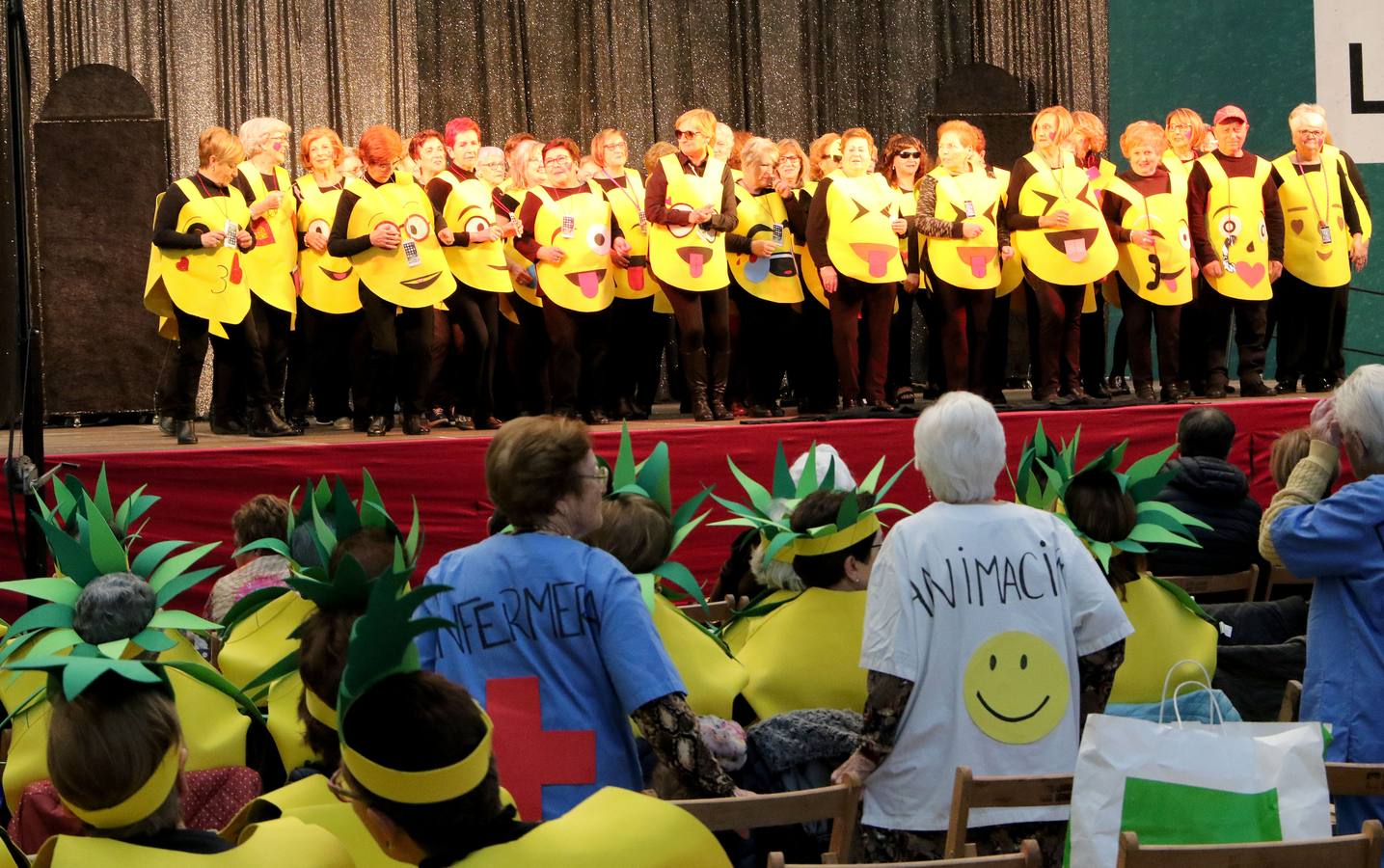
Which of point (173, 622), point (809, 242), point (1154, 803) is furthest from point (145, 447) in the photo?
point (1154, 803)

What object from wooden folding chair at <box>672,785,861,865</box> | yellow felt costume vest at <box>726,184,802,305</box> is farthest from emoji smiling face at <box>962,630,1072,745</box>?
yellow felt costume vest at <box>726,184,802,305</box>

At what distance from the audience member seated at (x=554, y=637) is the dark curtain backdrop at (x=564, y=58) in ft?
28.9

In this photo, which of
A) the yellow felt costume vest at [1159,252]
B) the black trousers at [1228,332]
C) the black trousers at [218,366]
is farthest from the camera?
the black trousers at [1228,332]

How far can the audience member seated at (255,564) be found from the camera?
3.56 meters

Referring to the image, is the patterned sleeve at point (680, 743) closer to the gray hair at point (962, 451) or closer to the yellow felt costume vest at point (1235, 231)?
the gray hair at point (962, 451)

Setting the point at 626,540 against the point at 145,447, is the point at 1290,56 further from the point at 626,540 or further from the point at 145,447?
the point at 626,540

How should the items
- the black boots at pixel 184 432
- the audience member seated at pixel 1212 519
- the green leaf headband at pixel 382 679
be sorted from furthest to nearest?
the black boots at pixel 184 432, the audience member seated at pixel 1212 519, the green leaf headband at pixel 382 679

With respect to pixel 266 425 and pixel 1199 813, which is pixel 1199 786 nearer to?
pixel 1199 813

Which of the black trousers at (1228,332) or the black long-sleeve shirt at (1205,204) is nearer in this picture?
the black long-sleeve shirt at (1205,204)

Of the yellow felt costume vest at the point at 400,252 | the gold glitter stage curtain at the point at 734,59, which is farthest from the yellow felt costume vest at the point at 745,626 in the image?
the gold glitter stage curtain at the point at 734,59

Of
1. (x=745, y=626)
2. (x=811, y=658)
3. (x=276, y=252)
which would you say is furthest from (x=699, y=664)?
(x=276, y=252)

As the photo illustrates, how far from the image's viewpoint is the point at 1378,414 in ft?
9.32

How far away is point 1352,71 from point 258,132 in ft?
27.3

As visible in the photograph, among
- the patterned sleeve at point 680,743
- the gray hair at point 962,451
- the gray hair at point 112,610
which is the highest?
the gray hair at point 962,451
